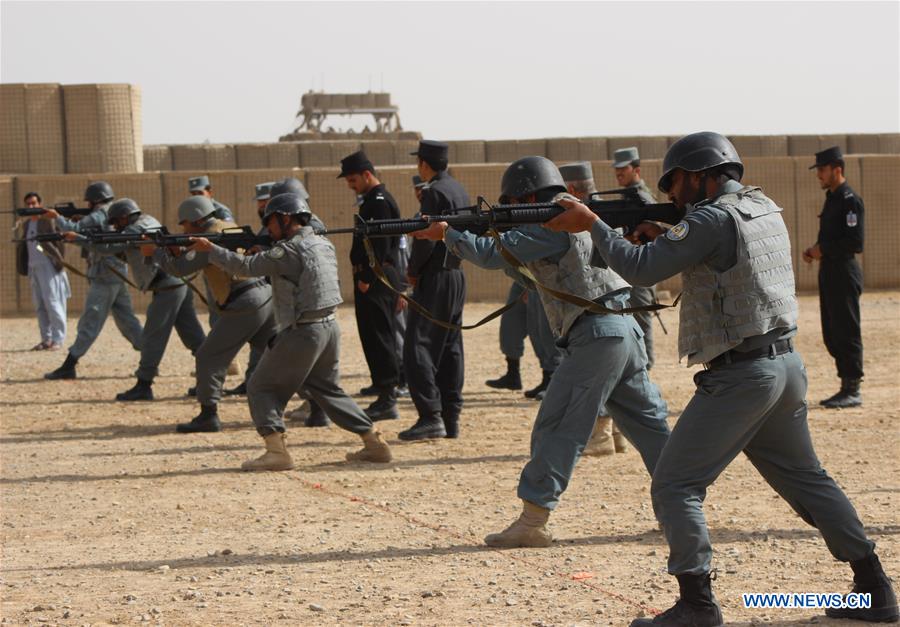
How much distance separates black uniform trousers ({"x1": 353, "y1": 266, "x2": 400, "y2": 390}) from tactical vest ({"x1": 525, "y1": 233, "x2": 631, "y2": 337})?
4.13 meters

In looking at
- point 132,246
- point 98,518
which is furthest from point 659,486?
point 132,246

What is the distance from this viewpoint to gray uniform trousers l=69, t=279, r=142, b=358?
1369 cm

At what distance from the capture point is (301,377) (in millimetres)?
8695

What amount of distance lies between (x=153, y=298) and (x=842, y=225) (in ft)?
18.7

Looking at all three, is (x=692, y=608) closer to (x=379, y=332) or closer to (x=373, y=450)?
(x=373, y=450)

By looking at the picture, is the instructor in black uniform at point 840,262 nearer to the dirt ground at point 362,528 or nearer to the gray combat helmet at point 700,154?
the dirt ground at point 362,528

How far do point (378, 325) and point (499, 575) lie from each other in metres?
4.90

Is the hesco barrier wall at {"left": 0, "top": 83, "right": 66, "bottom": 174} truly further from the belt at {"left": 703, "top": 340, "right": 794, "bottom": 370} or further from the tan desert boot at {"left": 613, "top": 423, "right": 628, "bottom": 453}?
the belt at {"left": 703, "top": 340, "right": 794, "bottom": 370}

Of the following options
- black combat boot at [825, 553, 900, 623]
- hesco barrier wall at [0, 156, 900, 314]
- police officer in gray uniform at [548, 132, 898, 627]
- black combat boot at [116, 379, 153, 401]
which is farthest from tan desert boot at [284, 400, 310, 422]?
hesco barrier wall at [0, 156, 900, 314]

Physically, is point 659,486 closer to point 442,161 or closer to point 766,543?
point 766,543

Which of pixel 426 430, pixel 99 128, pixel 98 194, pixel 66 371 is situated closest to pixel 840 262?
pixel 426 430

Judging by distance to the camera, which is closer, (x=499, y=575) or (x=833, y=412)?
(x=499, y=575)

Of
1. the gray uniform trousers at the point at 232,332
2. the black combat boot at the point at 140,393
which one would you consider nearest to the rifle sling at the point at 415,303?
the gray uniform trousers at the point at 232,332

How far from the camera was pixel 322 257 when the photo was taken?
28.8 ft
